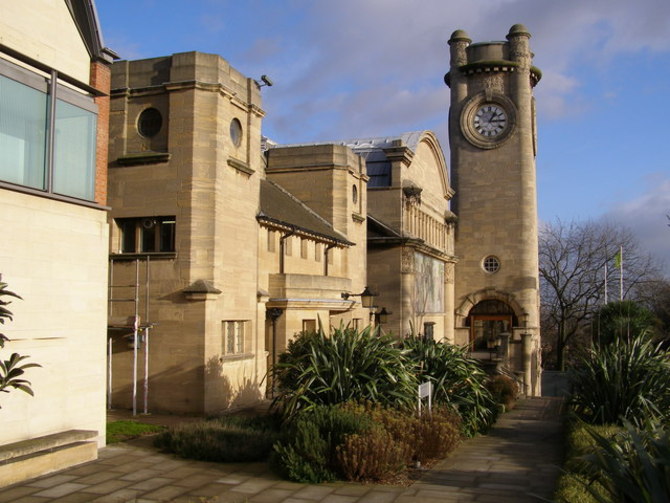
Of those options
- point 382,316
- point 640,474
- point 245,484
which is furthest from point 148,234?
point 640,474

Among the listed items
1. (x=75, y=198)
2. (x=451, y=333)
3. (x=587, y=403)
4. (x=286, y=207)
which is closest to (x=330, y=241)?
(x=286, y=207)

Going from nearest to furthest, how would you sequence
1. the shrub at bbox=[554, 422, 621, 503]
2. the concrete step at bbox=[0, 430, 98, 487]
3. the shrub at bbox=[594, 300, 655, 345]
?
the shrub at bbox=[554, 422, 621, 503] → the concrete step at bbox=[0, 430, 98, 487] → the shrub at bbox=[594, 300, 655, 345]

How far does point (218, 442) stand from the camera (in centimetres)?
1259

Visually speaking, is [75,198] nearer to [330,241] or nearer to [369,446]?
[369,446]

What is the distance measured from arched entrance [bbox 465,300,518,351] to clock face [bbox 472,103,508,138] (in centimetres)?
1086

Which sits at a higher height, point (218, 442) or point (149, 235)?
point (149, 235)

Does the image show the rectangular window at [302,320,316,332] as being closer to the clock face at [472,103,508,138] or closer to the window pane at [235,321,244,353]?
the window pane at [235,321,244,353]

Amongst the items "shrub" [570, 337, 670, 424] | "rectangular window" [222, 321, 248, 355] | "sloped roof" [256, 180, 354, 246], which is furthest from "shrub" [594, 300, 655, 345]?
"rectangular window" [222, 321, 248, 355]

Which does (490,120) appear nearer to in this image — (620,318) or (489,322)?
(489,322)

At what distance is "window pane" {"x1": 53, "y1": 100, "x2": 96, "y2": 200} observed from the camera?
12312 millimetres

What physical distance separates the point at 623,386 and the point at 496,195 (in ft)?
103

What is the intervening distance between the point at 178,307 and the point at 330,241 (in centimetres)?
889

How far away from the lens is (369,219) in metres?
33.8

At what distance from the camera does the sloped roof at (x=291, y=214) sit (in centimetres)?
2230
